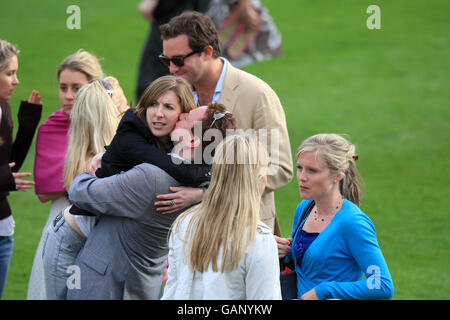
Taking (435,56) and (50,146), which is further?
(435,56)

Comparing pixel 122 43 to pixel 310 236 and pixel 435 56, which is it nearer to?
pixel 435 56

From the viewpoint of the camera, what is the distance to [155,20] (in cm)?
904

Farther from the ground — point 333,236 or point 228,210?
point 228,210

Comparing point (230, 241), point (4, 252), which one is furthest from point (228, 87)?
point (4, 252)

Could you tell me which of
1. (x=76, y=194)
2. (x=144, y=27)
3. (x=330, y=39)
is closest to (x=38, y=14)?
(x=144, y=27)

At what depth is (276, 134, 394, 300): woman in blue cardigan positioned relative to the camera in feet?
10.6

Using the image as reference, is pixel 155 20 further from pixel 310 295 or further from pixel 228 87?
pixel 310 295

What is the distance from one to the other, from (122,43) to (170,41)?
463 inches

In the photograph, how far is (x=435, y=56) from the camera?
13906mm

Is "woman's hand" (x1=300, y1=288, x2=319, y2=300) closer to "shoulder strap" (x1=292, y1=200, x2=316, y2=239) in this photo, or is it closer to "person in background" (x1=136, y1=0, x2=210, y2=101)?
"shoulder strap" (x1=292, y1=200, x2=316, y2=239)

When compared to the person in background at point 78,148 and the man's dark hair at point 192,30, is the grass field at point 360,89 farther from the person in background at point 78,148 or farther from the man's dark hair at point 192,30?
the man's dark hair at point 192,30

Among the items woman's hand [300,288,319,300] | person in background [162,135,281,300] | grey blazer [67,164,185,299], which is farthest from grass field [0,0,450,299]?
person in background [162,135,281,300]

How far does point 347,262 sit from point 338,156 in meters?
0.55

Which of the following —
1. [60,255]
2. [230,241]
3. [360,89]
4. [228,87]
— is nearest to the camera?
[230,241]
